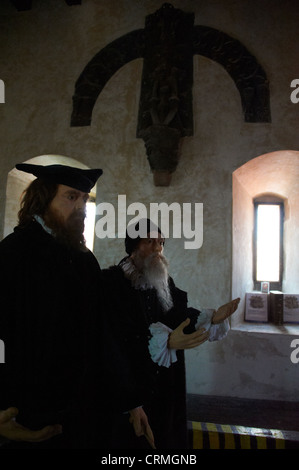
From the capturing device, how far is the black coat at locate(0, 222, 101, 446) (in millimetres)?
1268

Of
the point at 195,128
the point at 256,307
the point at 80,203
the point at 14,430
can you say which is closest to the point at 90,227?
the point at 195,128

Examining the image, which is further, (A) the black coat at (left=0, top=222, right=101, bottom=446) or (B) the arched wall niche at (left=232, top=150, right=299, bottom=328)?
(B) the arched wall niche at (left=232, top=150, right=299, bottom=328)

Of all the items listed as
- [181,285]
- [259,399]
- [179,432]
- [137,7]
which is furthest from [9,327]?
[137,7]

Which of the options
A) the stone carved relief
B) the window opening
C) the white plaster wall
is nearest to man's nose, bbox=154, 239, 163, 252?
the white plaster wall

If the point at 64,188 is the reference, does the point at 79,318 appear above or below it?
below

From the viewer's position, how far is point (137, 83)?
13.6 feet

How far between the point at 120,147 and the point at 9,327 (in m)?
3.17

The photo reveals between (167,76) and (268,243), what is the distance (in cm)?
276

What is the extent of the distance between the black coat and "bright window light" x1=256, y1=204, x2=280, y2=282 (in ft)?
12.0

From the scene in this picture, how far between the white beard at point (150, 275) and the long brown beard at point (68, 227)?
2.41ft

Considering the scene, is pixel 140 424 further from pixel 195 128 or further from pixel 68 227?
pixel 195 128

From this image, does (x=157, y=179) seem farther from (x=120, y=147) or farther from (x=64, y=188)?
(x=64, y=188)

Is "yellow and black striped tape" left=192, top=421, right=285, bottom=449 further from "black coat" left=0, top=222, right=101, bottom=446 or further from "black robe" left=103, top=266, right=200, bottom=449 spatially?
"black coat" left=0, top=222, right=101, bottom=446
